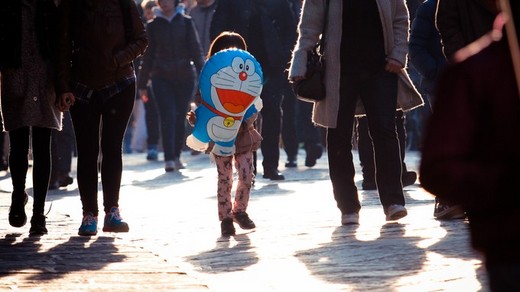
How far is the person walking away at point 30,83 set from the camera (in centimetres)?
868

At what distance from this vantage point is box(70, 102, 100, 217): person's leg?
28.9 feet

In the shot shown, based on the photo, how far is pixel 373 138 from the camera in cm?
893

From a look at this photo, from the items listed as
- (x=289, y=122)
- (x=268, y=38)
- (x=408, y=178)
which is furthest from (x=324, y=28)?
(x=289, y=122)

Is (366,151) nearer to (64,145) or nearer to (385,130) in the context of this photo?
(385,130)

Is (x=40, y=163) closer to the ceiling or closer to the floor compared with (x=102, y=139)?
closer to the floor

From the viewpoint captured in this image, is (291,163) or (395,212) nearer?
(395,212)

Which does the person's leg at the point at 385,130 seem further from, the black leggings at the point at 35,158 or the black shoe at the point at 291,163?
the black shoe at the point at 291,163

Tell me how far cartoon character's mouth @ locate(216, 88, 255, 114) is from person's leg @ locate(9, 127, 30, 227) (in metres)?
1.25

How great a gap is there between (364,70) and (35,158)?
7.07ft

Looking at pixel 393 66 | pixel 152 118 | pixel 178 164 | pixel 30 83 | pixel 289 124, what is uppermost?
pixel 393 66

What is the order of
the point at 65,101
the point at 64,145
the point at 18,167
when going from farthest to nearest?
the point at 64,145 → the point at 18,167 → the point at 65,101

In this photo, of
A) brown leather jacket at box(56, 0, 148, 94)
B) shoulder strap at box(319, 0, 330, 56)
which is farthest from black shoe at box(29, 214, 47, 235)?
shoulder strap at box(319, 0, 330, 56)

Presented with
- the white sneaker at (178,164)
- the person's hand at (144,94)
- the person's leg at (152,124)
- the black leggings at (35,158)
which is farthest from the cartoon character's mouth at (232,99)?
the person's leg at (152,124)

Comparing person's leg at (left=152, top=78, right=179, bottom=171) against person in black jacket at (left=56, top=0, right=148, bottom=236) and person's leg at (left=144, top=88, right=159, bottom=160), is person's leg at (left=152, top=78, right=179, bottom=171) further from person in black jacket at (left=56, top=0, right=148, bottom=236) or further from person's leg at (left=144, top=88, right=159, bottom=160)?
person in black jacket at (left=56, top=0, right=148, bottom=236)
